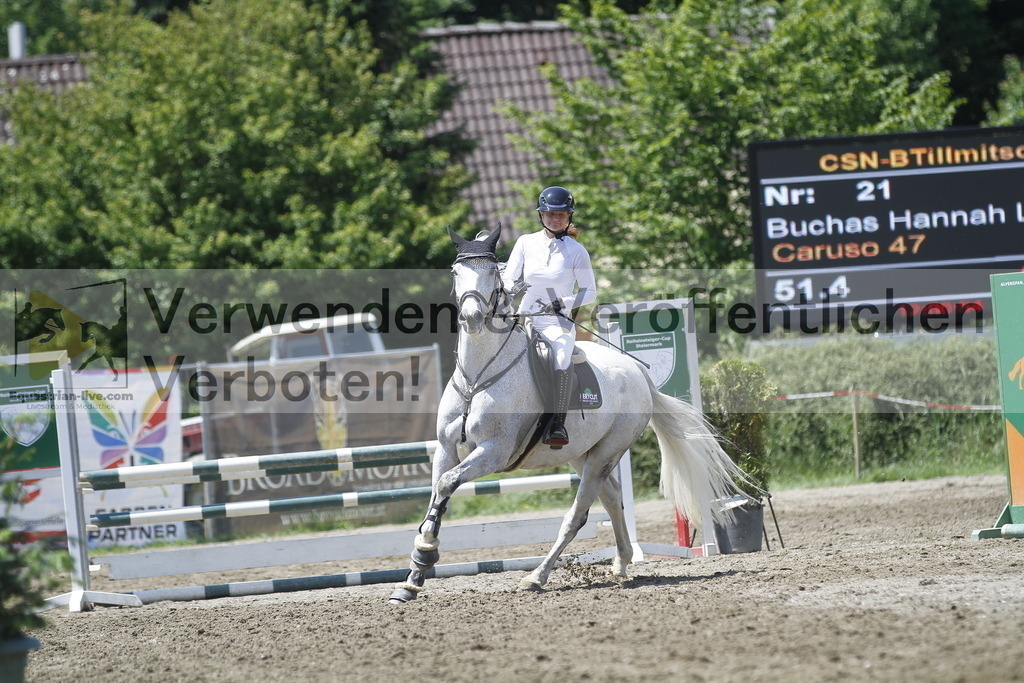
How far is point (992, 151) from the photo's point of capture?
1118cm

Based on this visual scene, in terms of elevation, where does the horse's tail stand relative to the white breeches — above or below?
below

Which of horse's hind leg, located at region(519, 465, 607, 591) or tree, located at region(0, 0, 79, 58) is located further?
tree, located at region(0, 0, 79, 58)

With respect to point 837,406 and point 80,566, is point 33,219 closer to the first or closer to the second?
point 80,566

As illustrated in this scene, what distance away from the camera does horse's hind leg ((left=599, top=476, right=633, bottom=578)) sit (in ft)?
25.5

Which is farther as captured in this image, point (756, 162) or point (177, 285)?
point (177, 285)

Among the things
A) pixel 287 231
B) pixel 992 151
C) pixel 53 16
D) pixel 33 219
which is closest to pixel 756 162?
pixel 992 151

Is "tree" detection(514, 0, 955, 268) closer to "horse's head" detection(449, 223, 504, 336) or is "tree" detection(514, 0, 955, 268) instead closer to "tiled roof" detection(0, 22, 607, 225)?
"tiled roof" detection(0, 22, 607, 225)

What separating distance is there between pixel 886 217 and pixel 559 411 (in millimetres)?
5698

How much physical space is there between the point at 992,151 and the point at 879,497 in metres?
3.99

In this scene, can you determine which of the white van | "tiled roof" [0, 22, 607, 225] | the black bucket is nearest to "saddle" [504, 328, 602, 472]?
the black bucket

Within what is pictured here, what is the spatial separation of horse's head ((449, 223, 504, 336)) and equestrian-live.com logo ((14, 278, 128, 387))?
1072 centimetres

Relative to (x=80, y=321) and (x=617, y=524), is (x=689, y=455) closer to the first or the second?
(x=617, y=524)

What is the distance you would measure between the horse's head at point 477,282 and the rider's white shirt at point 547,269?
0.56m

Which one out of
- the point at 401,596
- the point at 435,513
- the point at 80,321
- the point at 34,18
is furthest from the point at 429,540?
the point at 34,18
